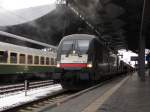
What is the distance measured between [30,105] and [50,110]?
3.36 meters

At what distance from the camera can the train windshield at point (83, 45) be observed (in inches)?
751

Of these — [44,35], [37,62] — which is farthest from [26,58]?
[44,35]

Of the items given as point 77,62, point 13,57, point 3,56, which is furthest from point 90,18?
Result: point 77,62

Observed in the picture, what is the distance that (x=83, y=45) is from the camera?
63.4 feet

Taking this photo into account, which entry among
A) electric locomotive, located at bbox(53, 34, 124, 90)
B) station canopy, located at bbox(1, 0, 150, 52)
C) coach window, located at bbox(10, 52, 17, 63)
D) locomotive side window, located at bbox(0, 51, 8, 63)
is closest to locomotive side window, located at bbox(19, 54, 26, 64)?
coach window, located at bbox(10, 52, 17, 63)

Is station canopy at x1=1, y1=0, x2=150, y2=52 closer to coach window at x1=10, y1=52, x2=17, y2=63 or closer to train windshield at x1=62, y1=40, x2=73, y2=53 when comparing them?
train windshield at x1=62, y1=40, x2=73, y2=53

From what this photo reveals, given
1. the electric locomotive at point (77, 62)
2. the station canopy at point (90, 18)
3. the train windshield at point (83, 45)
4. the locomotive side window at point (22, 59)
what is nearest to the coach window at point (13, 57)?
the locomotive side window at point (22, 59)

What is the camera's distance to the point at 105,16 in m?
23.9

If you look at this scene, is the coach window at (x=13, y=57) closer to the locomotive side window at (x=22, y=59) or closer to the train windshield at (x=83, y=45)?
the locomotive side window at (x=22, y=59)

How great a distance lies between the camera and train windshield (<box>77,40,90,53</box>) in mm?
19087

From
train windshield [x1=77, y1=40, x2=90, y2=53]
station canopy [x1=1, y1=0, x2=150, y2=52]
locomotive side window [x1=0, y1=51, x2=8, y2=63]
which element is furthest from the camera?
locomotive side window [x1=0, y1=51, x2=8, y2=63]

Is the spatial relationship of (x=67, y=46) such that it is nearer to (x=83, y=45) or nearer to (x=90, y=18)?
(x=83, y=45)

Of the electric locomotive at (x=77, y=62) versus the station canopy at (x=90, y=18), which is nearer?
the electric locomotive at (x=77, y=62)

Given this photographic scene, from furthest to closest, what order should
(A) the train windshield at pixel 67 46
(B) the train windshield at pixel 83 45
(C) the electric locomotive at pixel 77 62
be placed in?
(A) the train windshield at pixel 67 46 → (B) the train windshield at pixel 83 45 → (C) the electric locomotive at pixel 77 62
